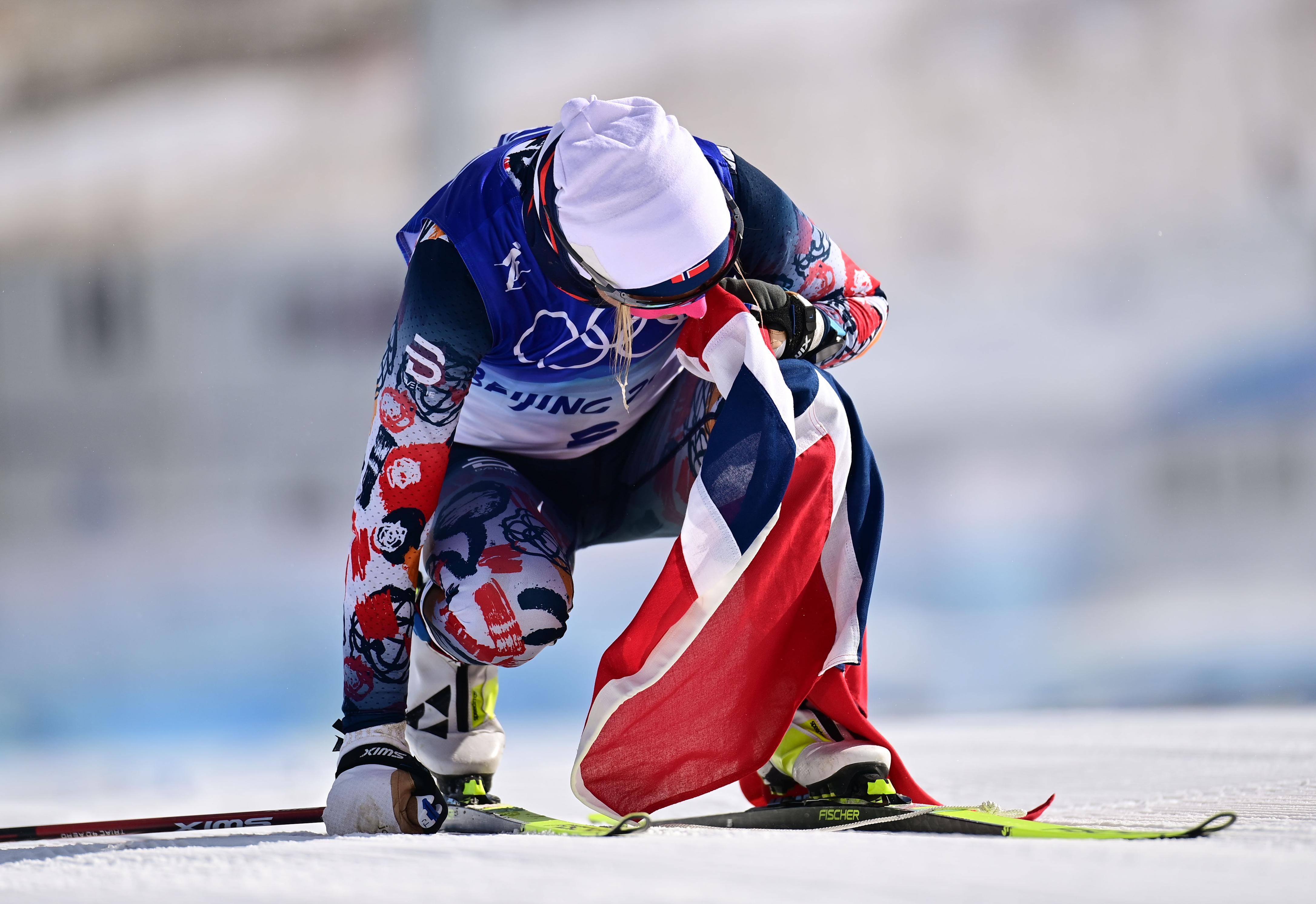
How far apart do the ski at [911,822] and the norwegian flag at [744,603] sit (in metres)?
0.04

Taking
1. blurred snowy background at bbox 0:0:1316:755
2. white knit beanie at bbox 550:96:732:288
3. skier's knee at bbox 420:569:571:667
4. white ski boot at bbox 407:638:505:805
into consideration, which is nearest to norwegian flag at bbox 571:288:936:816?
white knit beanie at bbox 550:96:732:288

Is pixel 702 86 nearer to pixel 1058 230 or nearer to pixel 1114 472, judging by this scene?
pixel 1058 230

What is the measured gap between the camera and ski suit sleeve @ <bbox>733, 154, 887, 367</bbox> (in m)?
1.36

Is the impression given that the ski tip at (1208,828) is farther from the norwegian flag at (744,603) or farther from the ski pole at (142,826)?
the ski pole at (142,826)

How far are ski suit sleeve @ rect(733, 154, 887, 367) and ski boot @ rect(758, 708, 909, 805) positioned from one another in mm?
406

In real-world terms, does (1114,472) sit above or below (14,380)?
below

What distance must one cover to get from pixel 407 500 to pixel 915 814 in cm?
58

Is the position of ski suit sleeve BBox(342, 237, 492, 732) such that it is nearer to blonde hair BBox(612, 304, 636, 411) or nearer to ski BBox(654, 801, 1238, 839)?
blonde hair BBox(612, 304, 636, 411)

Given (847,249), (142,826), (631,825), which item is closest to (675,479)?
(631,825)

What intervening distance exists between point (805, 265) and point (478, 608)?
0.54 meters

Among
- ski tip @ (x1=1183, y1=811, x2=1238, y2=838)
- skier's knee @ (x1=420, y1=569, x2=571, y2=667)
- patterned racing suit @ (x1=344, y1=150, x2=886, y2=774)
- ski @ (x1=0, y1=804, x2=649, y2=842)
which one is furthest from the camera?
skier's knee @ (x1=420, y1=569, x2=571, y2=667)

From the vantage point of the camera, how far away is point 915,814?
43.1 inches

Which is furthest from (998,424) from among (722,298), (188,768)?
(722,298)

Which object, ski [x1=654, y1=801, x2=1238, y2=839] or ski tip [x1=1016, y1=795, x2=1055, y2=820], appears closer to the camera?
ski [x1=654, y1=801, x2=1238, y2=839]
